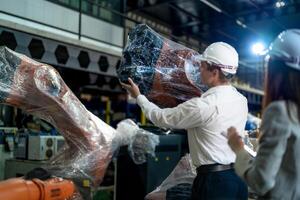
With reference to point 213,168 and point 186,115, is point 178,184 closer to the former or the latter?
point 213,168

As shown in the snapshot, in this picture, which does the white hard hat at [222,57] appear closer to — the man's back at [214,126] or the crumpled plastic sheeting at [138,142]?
the man's back at [214,126]

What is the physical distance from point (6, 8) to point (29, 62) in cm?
296

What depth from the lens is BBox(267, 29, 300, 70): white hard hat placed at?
1347 millimetres

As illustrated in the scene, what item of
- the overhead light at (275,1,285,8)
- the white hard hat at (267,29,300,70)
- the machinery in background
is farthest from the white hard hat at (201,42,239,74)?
the overhead light at (275,1,285,8)

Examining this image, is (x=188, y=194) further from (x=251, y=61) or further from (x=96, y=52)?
(x=251, y=61)

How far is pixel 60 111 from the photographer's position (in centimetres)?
252

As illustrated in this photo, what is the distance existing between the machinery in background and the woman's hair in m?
2.43

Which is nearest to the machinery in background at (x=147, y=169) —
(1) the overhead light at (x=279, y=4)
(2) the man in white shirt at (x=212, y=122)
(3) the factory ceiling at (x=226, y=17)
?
(2) the man in white shirt at (x=212, y=122)

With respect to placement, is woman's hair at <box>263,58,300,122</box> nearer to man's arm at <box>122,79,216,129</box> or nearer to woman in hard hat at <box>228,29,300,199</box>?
woman in hard hat at <box>228,29,300,199</box>

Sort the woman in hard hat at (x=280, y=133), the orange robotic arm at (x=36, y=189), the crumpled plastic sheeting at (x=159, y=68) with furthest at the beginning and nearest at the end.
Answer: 1. the crumpled plastic sheeting at (x=159, y=68)
2. the orange robotic arm at (x=36, y=189)
3. the woman in hard hat at (x=280, y=133)

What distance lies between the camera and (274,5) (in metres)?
8.87

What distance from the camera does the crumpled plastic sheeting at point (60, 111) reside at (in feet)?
7.84

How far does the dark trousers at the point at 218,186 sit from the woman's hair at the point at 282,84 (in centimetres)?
68

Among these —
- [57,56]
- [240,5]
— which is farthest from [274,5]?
[57,56]
